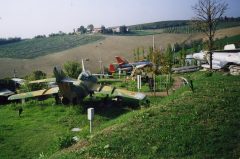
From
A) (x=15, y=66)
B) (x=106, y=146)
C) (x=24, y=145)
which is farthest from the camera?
(x=15, y=66)

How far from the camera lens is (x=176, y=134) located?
1656 cm

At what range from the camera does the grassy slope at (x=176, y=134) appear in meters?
15.0

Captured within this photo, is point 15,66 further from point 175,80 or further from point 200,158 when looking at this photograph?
point 200,158

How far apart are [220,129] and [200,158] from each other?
10.3ft

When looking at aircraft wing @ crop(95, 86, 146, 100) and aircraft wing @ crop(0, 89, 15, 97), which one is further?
aircraft wing @ crop(0, 89, 15, 97)

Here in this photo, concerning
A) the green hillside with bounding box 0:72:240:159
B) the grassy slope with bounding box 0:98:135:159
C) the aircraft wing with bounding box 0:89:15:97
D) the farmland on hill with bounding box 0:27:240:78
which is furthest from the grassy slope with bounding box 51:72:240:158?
the farmland on hill with bounding box 0:27:240:78

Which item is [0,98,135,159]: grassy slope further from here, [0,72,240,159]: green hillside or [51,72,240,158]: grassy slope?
[51,72,240,158]: grassy slope

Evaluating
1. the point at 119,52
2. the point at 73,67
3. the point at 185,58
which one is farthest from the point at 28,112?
the point at 119,52

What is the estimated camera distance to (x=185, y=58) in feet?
213

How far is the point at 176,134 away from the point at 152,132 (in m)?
1.20

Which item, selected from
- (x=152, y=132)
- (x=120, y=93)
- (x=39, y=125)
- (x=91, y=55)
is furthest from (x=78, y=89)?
(x=91, y=55)

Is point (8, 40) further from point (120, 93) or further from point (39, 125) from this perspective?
point (39, 125)

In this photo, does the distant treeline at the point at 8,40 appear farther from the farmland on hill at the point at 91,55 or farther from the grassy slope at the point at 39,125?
the grassy slope at the point at 39,125

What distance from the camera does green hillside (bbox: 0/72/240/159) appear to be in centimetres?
1527
